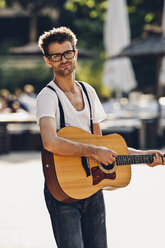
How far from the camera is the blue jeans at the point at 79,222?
2969mm

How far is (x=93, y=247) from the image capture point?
3158 millimetres

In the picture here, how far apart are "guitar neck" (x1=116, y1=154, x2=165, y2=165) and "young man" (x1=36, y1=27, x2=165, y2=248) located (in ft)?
0.61

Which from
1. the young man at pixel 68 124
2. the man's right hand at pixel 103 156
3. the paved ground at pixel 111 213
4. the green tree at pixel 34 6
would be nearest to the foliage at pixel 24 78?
the green tree at pixel 34 6

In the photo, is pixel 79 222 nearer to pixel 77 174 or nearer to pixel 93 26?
pixel 77 174

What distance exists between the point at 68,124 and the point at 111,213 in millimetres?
3251

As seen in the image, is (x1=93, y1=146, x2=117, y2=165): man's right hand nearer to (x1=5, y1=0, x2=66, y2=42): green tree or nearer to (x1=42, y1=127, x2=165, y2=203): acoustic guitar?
(x1=42, y1=127, x2=165, y2=203): acoustic guitar

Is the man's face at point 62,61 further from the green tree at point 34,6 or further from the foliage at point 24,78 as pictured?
the green tree at point 34,6

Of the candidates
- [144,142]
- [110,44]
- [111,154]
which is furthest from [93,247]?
[110,44]

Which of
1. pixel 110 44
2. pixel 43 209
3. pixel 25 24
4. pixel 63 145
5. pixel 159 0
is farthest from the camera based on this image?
pixel 25 24

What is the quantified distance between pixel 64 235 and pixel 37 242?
220 cm

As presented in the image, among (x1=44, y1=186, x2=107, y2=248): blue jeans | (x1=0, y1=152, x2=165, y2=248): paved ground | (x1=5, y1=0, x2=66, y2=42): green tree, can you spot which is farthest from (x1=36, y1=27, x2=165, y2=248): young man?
(x1=5, y1=0, x2=66, y2=42): green tree

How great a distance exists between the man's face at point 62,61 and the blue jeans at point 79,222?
636 mm

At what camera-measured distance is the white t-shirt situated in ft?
9.71

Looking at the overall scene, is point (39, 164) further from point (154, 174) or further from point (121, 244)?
point (121, 244)
